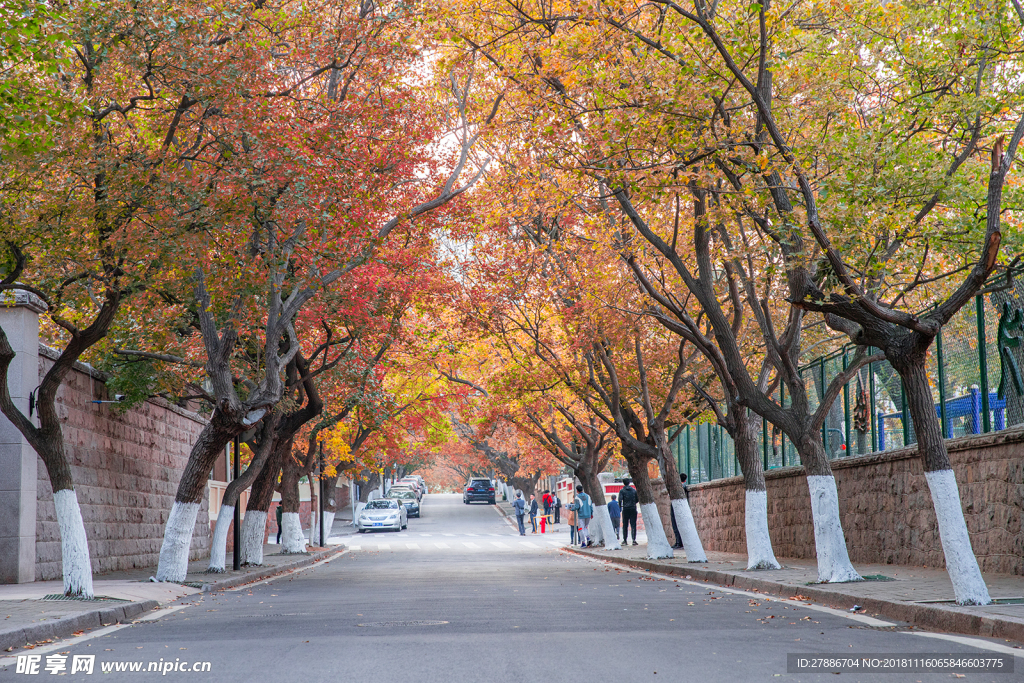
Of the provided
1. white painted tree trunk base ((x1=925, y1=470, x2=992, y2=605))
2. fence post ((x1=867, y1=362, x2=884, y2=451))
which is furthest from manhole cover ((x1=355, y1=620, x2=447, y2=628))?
fence post ((x1=867, y1=362, x2=884, y2=451))

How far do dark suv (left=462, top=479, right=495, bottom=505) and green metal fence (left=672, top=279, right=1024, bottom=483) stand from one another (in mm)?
57840

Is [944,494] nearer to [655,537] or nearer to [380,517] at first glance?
[655,537]

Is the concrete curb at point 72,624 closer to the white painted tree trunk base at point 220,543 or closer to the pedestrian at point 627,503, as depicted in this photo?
the white painted tree trunk base at point 220,543

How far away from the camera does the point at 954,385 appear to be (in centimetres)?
1499

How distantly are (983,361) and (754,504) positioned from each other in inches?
183

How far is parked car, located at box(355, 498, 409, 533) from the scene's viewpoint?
1859 inches

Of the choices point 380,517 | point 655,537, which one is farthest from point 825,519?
point 380,517

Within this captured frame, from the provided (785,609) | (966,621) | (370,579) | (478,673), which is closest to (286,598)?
(370,579)

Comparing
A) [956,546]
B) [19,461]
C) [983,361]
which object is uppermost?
[983,361]

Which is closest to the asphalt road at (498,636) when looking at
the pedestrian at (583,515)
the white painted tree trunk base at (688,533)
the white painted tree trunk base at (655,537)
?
the white painted tree trunk base at (688,533)

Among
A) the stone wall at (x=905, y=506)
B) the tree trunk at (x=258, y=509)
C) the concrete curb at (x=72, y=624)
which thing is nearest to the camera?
the concrete curb at (x=72, y=624)

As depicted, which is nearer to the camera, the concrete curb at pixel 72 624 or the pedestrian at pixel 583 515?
the concrete curb at pixel 72 624

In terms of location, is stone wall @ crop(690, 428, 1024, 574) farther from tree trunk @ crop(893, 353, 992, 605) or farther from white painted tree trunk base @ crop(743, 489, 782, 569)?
tree trunk @ crop(893, 353, 992, 605)

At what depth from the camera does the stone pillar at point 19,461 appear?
14867mm
